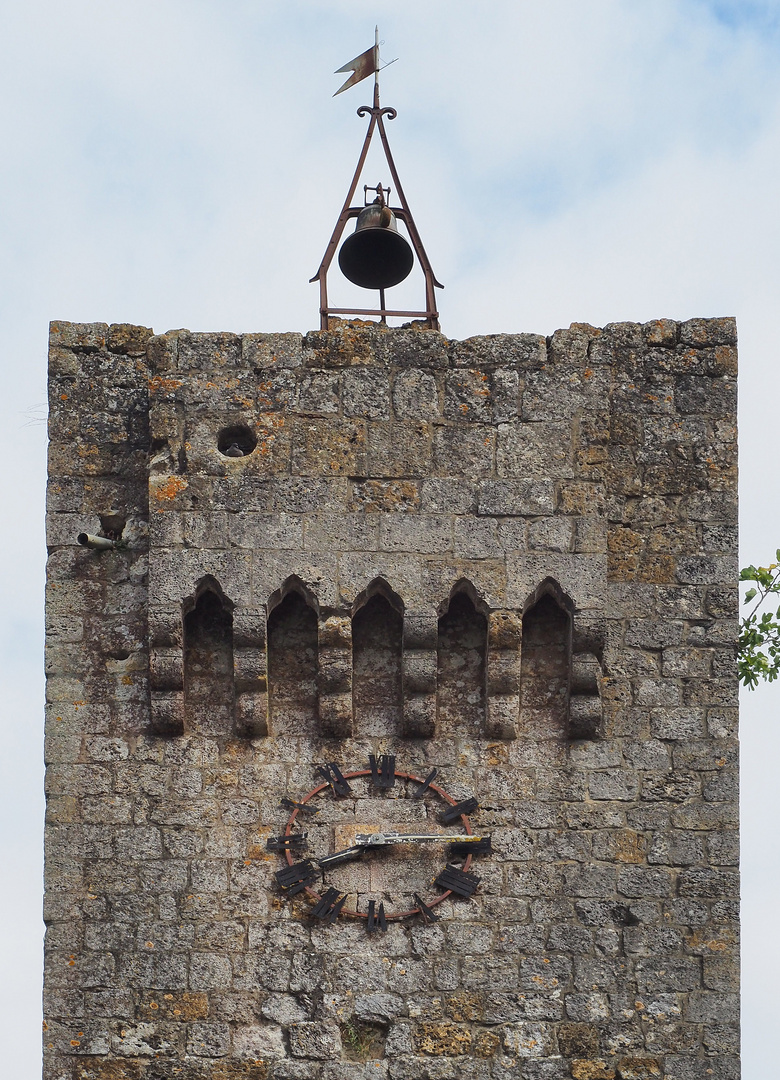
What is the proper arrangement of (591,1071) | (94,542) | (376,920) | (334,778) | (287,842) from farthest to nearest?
(94,542), (334,778), (287,842), (376,920), (591,1071)

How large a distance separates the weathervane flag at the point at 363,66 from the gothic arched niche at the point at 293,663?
3342mm

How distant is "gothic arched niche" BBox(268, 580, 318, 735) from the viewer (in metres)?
10.1

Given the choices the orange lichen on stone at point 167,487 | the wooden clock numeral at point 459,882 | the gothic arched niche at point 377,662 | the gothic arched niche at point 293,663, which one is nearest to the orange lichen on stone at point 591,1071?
the wooden clock numeral at point 459,882

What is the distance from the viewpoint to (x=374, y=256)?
38.5ft

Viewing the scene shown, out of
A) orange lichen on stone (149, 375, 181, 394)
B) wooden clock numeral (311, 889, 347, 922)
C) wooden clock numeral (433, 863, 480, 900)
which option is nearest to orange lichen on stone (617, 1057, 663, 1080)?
wooden clock numeral (433, 863, 480, 900)

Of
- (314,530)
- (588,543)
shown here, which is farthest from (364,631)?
(588,543)

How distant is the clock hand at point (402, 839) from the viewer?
32.0 ft

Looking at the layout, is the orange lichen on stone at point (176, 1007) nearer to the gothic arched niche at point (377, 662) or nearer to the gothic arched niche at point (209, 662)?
the gothic arched niche at point (209, 662)

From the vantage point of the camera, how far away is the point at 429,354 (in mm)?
10289

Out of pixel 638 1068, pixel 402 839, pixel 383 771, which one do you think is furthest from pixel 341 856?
pixel 638 1068

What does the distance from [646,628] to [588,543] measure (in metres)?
0.55

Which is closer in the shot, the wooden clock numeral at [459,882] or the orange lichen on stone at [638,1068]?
the orange lichen on stone at [638,1068]

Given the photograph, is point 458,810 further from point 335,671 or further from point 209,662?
point 209,662

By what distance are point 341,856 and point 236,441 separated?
2.09 metres
